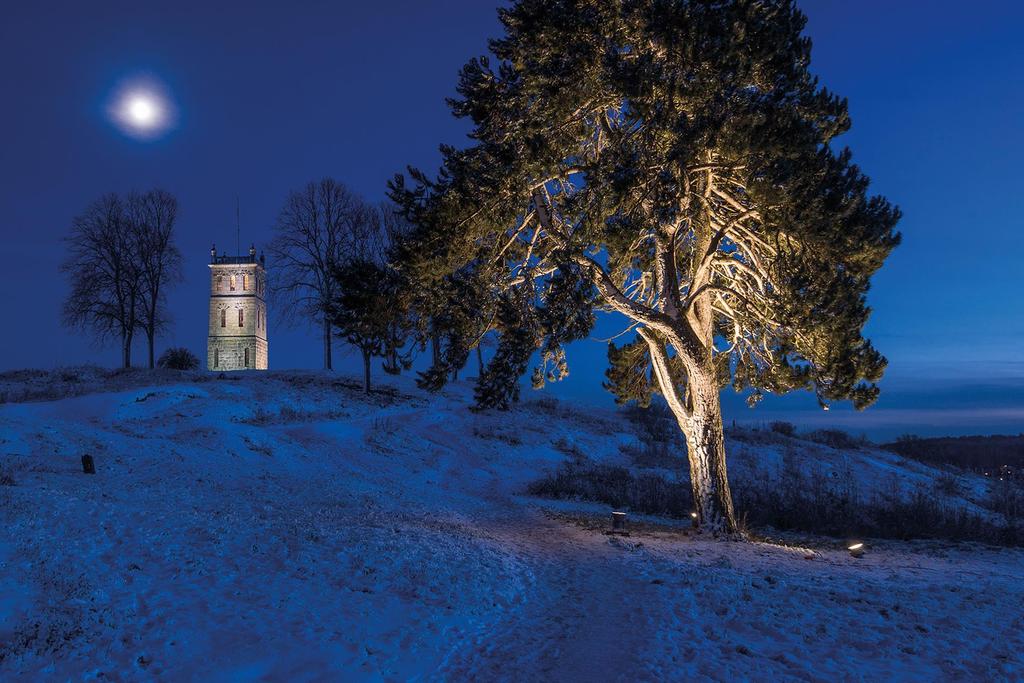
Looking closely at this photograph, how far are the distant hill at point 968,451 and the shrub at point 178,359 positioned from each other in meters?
53.0

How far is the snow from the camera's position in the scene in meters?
4.96

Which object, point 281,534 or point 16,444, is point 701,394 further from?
point 16,444

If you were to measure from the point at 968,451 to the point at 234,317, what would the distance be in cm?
7313

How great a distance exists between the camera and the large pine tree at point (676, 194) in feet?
34.6

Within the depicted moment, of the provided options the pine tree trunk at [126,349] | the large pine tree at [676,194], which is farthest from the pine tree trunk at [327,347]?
the large pine tree at [676,194]

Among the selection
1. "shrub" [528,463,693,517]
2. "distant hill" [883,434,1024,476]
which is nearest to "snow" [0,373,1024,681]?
"shrub" [528,463,693,517]

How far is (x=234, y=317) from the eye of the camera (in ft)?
240

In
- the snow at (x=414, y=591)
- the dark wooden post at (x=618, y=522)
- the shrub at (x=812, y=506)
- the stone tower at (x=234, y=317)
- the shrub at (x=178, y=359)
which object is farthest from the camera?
the stone tower at (x=234, y=317)

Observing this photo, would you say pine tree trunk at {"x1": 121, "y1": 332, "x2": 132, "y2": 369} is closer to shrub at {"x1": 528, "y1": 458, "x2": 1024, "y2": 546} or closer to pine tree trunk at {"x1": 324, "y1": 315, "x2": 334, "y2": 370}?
pine tree trunk at {"x1": 324, "y1": 315, "x2": 334, "y2": 370}

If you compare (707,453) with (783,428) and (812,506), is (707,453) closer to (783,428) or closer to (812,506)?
(812,506)

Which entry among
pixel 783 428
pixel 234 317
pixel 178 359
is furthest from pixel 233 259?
pixel 783 428

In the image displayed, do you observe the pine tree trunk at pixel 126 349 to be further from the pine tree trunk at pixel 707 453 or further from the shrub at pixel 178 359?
the pine tree trunk at pixel 707 453

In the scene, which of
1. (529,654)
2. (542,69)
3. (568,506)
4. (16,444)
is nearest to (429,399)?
(568,506)

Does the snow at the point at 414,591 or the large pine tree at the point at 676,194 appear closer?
the snow at the point at 414,591
